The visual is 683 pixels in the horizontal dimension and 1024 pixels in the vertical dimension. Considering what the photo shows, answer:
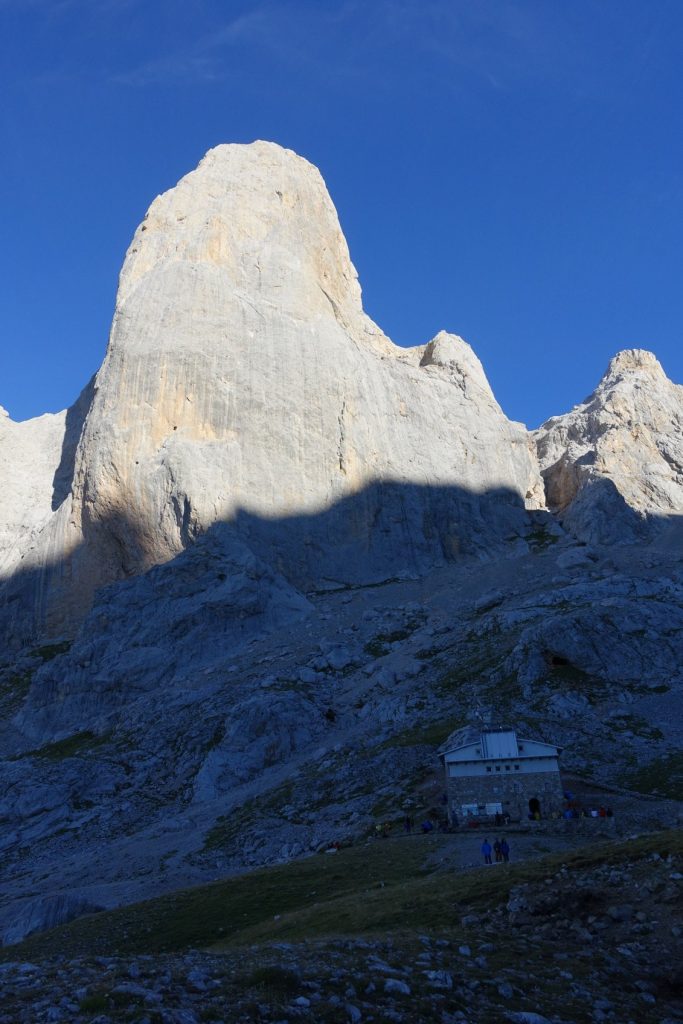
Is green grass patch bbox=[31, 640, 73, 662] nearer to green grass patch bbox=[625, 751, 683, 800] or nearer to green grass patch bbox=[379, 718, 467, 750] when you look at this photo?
green grass patch bbox=[379, 718, 467, 750]

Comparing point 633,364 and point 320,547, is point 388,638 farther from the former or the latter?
point 633,364

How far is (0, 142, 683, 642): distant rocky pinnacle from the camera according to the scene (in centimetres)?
10488

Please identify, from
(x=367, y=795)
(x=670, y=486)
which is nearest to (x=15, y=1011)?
(x=367, y=795)

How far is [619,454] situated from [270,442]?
51.2 metres

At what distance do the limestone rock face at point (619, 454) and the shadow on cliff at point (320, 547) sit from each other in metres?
11.2

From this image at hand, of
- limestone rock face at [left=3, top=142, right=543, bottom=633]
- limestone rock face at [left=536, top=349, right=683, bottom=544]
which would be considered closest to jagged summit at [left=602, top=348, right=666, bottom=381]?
limestone rock face at [left=536, top=349, right=683, bottom=544]

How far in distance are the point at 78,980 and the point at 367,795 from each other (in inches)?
1539

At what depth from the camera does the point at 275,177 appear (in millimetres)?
132250

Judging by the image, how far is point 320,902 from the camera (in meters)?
32.4

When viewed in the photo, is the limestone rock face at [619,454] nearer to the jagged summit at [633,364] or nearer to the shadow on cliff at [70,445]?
the jagged summit at [633,364]

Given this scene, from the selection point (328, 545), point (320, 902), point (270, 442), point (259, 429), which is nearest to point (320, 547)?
point (328, 545)

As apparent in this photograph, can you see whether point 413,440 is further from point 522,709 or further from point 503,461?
point 522,709

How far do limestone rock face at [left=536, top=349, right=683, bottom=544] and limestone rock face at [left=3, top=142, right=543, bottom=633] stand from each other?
27.1 feet

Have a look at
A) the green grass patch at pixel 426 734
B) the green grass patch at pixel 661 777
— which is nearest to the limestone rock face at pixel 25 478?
the green grass patch at pixel 426 734
